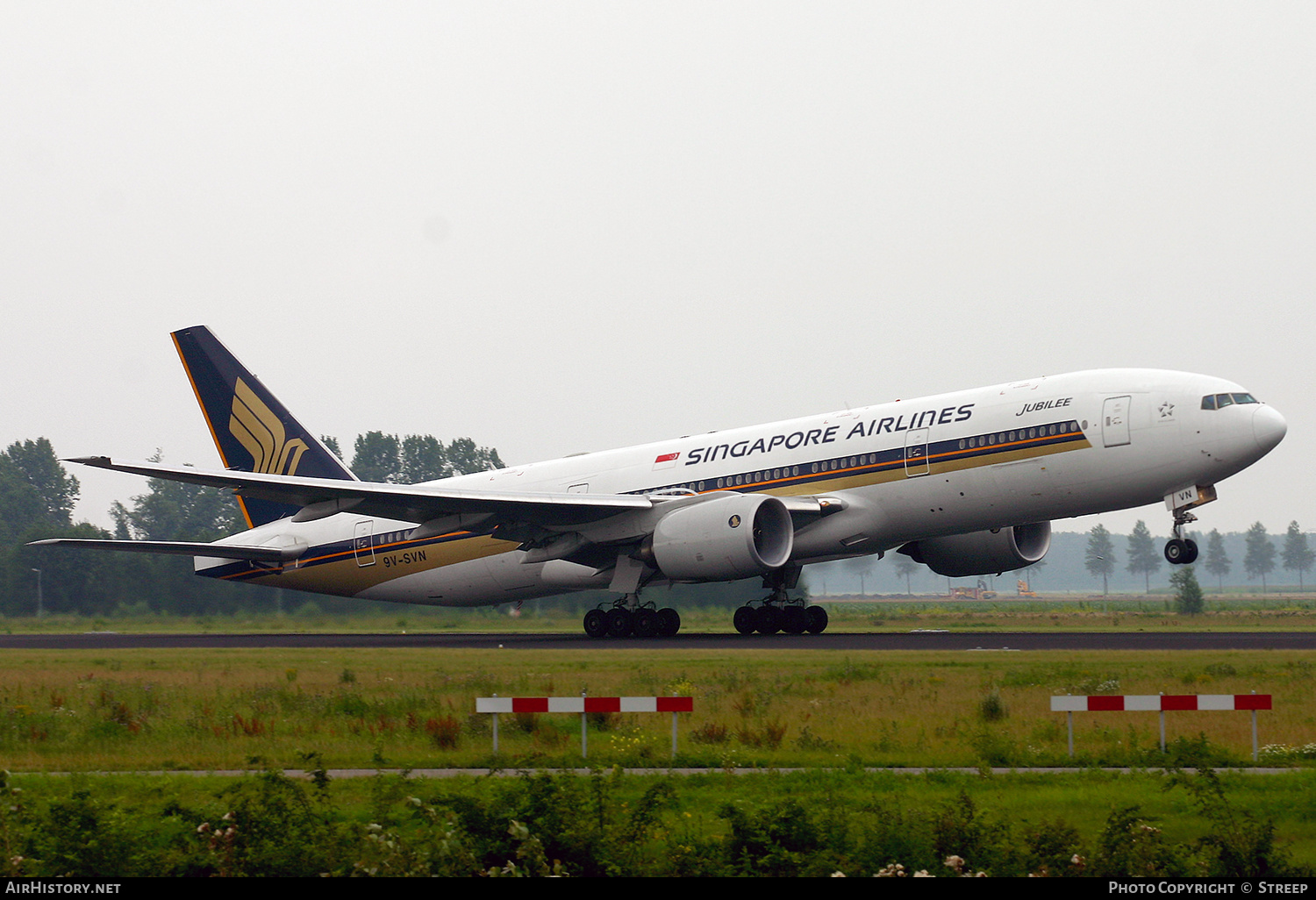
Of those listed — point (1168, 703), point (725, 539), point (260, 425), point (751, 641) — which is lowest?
point (751, 641)

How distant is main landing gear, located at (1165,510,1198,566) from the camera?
26.2 m

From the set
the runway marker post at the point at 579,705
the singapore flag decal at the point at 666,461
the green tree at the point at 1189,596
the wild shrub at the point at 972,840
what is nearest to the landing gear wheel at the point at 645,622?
the singapore flag decal at the point at 666,461

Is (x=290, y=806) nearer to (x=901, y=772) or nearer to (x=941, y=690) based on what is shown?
(x=901, y=772)

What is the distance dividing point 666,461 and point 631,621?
13.7ft

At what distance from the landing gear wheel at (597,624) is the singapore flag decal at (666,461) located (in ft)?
12.7

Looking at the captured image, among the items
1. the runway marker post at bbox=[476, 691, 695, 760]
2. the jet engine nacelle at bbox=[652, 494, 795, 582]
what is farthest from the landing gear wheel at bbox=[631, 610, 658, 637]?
the runway marker post at bbox=[476, 691, 695, 760]

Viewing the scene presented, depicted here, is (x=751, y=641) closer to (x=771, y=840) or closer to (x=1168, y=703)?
(x=1168, y=703)

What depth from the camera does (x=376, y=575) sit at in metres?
35.8

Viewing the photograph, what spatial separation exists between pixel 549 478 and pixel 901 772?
24224 millimetres

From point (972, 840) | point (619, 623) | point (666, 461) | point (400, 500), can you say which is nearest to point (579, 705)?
point (972, 840)

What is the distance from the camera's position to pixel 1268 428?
85.8 ft

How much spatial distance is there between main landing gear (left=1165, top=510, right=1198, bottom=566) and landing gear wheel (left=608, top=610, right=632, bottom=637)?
478 inches

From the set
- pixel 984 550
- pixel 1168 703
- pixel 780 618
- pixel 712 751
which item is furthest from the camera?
pixel 984 550

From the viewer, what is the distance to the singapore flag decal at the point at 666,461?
3256cm
